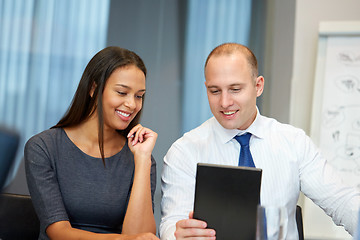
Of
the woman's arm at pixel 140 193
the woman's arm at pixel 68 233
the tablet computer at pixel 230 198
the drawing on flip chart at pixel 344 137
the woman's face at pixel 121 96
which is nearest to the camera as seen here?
the tablet computer at pixel 230 198

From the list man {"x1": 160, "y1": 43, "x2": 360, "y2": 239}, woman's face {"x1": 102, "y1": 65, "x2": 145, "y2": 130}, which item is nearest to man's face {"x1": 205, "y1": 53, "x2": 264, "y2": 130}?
man {"x1": 160, "y1": 43, "x2": 360, "y2": 239}

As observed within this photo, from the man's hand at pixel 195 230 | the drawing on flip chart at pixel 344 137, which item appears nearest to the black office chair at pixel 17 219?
the man's hand at pixel 195 230

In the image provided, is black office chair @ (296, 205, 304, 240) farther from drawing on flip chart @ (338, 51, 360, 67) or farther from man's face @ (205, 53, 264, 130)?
drawing on flip chart @ (338, 51, 360, 67)

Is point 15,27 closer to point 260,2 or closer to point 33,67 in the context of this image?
point 33,67

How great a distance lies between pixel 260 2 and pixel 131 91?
83.1 inches

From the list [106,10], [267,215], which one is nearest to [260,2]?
[106,10]

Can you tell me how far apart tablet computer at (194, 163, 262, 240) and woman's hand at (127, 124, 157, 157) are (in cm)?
64

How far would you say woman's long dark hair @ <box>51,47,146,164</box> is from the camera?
73.3 inches

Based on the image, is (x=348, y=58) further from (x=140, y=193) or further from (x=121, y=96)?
(x=140, y=193)

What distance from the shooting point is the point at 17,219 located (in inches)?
70.3

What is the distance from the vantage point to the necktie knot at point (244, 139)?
1830 mm

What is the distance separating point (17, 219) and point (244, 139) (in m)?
0.98

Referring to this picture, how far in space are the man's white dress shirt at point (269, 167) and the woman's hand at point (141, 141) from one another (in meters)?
0.11

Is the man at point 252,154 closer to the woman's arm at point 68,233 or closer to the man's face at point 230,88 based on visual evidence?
the man's face at point 230,88
